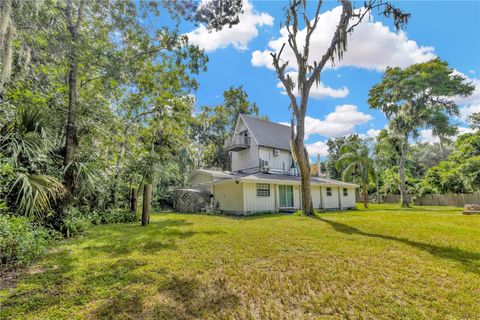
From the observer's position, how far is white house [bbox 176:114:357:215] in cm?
1387

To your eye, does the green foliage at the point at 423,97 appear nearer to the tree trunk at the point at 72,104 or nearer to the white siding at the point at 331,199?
the white siding at the point at 331,199

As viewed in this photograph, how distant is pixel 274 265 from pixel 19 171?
5680 mm

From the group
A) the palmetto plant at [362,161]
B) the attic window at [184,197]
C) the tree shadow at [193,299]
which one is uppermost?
the palmetto plant at [362,161]

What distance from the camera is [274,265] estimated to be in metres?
4.01

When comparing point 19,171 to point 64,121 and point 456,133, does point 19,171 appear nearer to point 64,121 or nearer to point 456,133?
point 64,121

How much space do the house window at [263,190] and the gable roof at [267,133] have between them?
12.7ft

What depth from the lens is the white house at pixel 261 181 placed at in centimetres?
1387

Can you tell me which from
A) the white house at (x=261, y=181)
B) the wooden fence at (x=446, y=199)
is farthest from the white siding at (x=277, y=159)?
the wooden fence at (x=446, y=199)

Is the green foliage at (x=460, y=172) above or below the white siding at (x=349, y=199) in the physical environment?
above

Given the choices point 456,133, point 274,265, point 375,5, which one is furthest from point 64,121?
point 456,133

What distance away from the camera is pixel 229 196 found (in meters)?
14.6

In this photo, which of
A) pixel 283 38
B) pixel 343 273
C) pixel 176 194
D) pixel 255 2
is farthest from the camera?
pixel 176 194

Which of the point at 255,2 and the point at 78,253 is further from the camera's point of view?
the point at 255,2

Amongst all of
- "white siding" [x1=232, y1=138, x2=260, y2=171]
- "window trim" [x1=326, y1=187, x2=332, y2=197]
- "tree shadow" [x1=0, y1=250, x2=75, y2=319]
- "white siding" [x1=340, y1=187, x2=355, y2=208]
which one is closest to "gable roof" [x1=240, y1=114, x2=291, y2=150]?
"white siding" [x1=232, y1=138, x2=260, y2=171]
